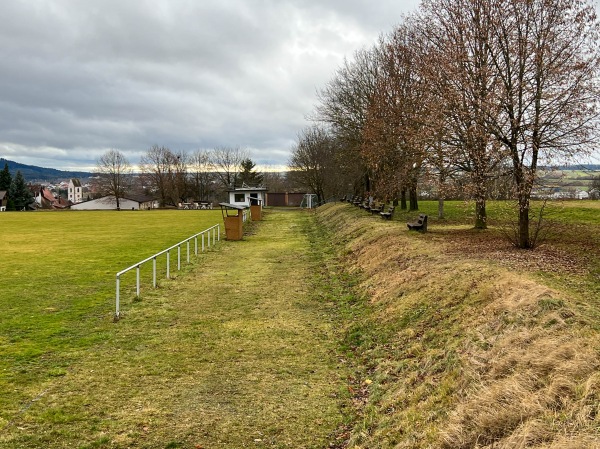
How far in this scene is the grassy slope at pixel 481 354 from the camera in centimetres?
439

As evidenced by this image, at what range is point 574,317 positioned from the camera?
6.38 metres

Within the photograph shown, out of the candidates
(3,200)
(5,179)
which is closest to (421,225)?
(3,200)

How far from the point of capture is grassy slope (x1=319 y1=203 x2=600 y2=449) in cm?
439

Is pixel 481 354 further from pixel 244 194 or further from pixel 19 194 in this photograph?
pixel 19 194

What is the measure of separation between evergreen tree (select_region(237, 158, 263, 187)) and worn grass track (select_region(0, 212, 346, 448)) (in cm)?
8517

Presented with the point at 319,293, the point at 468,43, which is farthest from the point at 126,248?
the point at 468,43

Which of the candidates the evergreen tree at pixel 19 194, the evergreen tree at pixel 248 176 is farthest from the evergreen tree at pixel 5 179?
the evergreen tree at pixel 248 176

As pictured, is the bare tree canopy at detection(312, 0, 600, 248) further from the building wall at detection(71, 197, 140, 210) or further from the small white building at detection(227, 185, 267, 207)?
the building wall at detection(71, 197, 140, 210)

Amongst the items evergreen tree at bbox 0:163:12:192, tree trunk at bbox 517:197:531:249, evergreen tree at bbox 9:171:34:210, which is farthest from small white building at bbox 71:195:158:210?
tree trunk at bbox 517:197:531:249

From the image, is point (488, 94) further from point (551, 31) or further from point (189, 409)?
point (189, 409)

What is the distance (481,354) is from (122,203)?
103871 mm

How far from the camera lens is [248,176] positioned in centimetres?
9762

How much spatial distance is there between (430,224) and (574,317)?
16966 millimetres

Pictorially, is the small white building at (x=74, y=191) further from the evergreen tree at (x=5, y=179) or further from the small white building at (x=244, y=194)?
the small white building at (x=244, y=194)
